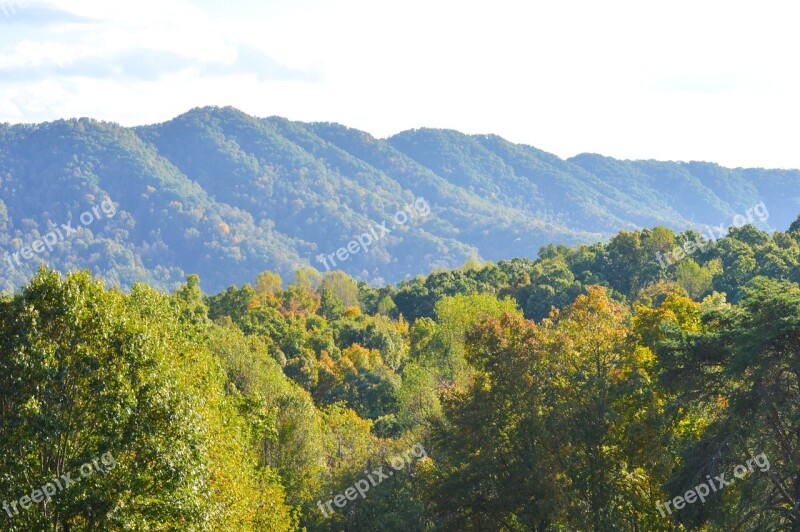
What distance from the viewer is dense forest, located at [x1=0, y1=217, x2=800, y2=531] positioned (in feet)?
65.1

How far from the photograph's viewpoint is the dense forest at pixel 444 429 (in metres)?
19.8

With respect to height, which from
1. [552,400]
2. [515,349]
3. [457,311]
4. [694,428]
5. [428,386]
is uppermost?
[457,311]

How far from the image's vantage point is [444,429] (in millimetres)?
31766

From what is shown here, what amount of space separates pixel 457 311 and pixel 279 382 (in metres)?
21.1

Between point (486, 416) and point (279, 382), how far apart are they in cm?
2064

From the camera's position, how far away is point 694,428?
28156mm

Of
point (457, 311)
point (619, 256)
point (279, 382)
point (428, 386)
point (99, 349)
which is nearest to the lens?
point (99, 349)

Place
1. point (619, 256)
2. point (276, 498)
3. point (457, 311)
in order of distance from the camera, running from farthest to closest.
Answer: point (619, 256), point (457, 311), point (276, 498)

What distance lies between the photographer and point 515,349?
28.7 m

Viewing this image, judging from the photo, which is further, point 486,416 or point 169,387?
point 486,416

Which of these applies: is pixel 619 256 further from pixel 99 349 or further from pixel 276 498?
pixel 99 349

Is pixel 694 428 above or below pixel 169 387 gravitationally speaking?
below

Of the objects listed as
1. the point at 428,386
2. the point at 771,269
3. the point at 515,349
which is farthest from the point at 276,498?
the point at 771,269

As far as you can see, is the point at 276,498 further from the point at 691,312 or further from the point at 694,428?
the point at 691,312
